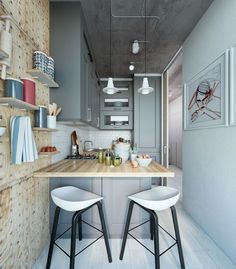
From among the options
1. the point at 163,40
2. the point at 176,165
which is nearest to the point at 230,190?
the point at 163,40

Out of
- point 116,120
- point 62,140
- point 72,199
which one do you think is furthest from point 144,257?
point 116,120

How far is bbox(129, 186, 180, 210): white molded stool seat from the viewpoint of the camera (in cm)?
130

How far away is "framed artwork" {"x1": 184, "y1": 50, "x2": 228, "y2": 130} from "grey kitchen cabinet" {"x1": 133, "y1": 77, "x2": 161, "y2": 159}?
1.31m

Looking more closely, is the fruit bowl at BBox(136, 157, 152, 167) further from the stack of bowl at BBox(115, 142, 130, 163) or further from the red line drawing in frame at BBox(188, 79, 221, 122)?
the red line drawing in frame at BBox(188, 79, 221, 122)

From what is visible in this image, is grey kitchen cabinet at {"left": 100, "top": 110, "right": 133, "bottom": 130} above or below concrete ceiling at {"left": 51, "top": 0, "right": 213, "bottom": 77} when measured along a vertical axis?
below

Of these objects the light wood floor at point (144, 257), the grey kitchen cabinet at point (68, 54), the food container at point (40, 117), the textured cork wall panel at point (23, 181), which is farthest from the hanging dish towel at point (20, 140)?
the light wood floor at point (144, 257)

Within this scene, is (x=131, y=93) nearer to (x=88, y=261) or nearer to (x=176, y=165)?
(x=88, y=261)

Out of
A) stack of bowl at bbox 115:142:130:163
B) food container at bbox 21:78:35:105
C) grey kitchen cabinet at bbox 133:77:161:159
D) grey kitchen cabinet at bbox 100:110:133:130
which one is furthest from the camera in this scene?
grey kitchen cabinet at bbox 100:110:133:130

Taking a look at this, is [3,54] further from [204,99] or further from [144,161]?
[204,99]

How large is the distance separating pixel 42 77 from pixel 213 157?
1.86 m

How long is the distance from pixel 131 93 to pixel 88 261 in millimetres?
3246

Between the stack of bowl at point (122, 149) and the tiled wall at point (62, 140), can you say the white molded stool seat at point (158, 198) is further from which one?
the tiled wall at point (62, 140)

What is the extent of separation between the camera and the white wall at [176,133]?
621 cm

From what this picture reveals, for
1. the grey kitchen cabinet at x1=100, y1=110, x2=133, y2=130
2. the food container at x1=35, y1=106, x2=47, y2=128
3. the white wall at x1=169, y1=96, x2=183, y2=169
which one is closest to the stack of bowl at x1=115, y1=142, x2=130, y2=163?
the food container at x1=35, y1=106, x2=47, y2=128
